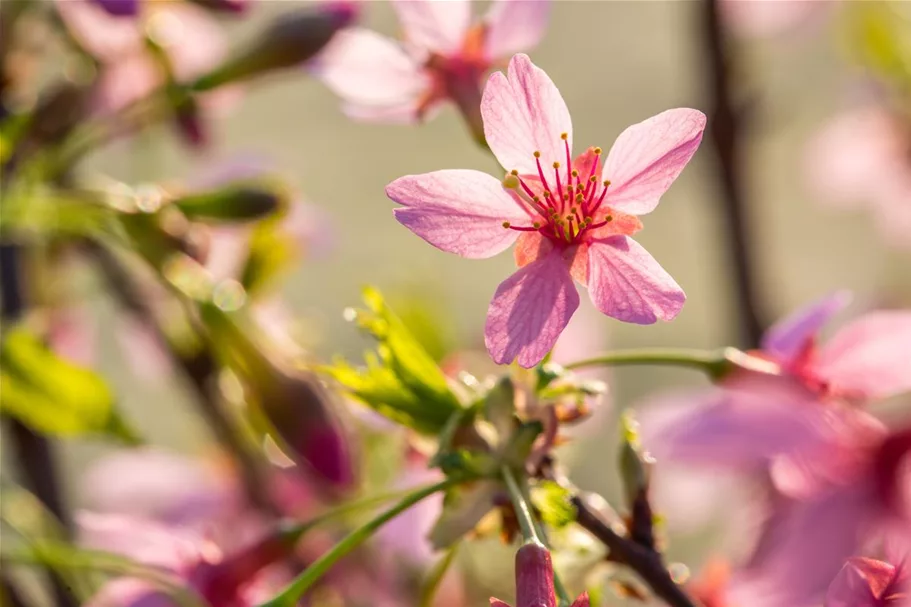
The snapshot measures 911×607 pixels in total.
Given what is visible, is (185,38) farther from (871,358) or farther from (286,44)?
(871,358)

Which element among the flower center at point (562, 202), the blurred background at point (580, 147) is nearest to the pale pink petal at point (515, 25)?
the flower center at point (562, 202)

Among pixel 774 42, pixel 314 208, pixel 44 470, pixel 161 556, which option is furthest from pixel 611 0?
pixel 161 556

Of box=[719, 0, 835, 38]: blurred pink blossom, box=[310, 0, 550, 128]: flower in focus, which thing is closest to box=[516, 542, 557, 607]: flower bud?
box=[310, 0, 550, 128]: flower in focus

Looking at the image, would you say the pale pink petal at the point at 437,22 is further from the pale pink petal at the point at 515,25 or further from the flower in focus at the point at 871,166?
the flower in focus at the point at 871,166

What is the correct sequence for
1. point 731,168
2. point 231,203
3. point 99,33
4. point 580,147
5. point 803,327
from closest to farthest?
point 803,327 < point 231,203 < point 99,33 < point 731,168 < point 580,147

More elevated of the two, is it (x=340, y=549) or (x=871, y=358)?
(x=871, y=358)

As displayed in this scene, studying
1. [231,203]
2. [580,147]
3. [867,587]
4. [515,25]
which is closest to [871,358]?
[867,587]
